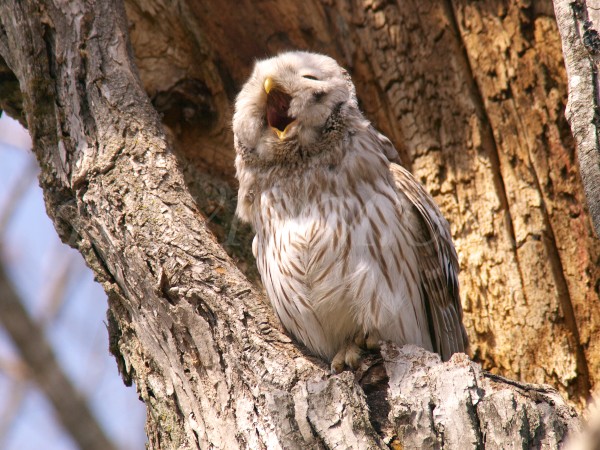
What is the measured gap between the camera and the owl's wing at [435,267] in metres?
3.55

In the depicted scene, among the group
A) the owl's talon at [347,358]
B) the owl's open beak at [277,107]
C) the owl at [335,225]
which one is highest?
the owl's open beak at [277,107]

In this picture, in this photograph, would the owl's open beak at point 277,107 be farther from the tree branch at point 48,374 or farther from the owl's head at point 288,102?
the tree branch at point 48,374

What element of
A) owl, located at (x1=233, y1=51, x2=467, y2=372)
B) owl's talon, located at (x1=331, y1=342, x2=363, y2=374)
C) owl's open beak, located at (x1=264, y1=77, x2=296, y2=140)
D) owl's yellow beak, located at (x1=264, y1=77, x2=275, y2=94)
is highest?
owl's yellow beak, located at (x1=264, y1=77, x2=275, y2=94)

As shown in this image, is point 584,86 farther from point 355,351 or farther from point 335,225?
point 355,351

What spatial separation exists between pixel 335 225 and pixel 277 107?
79 centimetres

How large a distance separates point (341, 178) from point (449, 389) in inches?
49.9

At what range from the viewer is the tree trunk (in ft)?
8.45

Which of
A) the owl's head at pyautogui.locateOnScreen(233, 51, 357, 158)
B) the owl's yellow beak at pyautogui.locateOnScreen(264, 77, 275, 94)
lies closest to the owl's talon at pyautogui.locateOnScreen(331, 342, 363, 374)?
the owl's head at pyautogui.locateOnScreen(233, 51, 357, 158)

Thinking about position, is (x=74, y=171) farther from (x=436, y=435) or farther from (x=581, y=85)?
(x=581, y=85)

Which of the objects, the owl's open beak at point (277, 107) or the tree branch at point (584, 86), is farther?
the owl's open beak at point (277, 107)

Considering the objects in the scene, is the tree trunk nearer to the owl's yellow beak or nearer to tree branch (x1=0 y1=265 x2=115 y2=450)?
the owl's yellow beak

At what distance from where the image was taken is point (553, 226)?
12.7ft

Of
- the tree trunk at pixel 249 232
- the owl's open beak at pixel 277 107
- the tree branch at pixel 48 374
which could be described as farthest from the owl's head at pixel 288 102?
the tree branch at pixel 48 374

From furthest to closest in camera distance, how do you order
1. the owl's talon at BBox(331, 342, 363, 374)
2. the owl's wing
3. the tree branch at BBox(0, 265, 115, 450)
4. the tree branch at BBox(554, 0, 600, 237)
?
the tree branch at BBox(0, 265, 115, 450)
the owl's wing
the owl's talon at BBox(331, 342, 363, 374)
the tree branch at BBox(554, 0, 600, 237)
